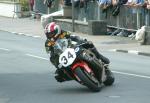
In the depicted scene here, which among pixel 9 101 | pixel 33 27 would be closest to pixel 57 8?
pixel 33 27

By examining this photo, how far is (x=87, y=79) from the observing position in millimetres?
13742

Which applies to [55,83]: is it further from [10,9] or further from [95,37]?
[10,9]

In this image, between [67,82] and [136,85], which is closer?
[136,85]

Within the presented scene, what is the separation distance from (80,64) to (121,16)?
1746cm

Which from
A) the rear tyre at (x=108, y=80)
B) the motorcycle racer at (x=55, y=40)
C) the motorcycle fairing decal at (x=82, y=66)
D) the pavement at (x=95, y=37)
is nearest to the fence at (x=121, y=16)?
the pavement at (x=95, y=37)

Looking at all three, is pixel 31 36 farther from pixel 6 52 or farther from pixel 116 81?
pixel 116 81

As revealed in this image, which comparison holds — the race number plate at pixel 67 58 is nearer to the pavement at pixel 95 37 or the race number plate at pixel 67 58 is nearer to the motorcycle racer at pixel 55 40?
the motorcycle racer at pixel 55 40

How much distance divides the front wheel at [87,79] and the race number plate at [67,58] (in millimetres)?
228

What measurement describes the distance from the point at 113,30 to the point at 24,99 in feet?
62.5

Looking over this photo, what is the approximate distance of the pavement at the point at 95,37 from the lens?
2483 cm

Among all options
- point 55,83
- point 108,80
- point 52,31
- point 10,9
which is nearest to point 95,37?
point 55,83

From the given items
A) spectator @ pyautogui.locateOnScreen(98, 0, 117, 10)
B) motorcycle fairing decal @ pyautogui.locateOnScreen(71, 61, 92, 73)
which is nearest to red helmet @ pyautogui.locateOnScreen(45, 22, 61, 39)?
motorcycle fairing decal @ pyautogui.locateOnScreen(71, 61, 92, 73)

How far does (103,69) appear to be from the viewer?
14.4 metres

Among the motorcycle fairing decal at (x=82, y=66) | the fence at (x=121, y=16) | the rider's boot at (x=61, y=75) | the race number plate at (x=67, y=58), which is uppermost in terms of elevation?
the fence at (x=121, y=16)
